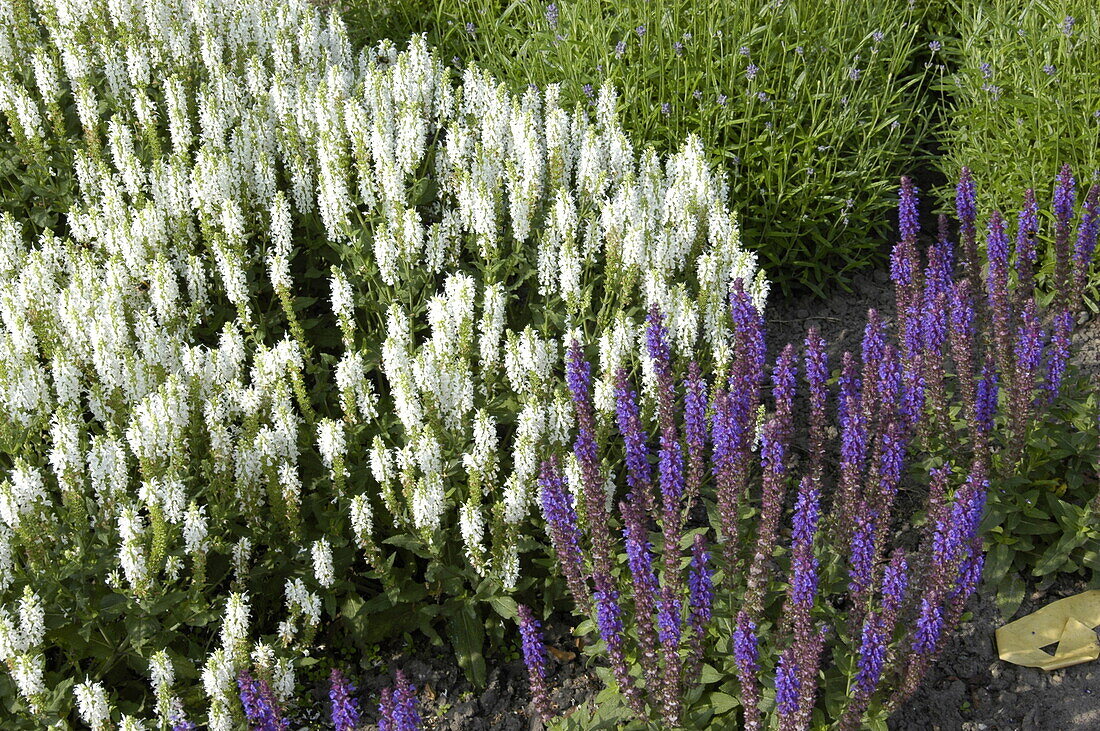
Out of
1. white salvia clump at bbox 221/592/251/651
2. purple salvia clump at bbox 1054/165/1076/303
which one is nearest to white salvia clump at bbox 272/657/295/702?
white salvia clump at bbox 221/592/251/651

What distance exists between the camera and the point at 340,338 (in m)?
4.84

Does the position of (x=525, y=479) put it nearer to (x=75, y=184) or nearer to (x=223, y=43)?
(x=75, y=184)

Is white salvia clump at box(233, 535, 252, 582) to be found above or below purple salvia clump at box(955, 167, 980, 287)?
below

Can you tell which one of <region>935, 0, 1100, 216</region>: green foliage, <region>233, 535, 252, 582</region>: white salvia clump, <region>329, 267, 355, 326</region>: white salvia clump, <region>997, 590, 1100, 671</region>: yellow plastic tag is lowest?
<region>997, 590, 1100, 671</region>: yellow plastic tag

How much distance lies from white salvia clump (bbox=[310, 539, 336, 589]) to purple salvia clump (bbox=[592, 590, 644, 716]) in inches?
38.5

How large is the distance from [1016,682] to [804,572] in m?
1.40

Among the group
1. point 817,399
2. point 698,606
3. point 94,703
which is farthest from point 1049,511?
point 94,703

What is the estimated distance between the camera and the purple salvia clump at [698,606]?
310 centimetres

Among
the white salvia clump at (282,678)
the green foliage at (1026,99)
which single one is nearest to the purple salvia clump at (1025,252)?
the green foliage at (1026,99)

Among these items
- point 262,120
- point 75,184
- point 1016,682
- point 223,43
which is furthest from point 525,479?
point 223,43

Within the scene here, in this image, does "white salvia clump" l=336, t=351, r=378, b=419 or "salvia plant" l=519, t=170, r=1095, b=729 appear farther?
"white salvia clump" l=336, t=351, r=378, b=419

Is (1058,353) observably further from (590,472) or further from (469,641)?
(469,641)

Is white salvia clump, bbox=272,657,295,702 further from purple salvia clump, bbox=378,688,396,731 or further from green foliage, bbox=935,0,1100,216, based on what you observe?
green foliage, bbox=935,0,1100,216

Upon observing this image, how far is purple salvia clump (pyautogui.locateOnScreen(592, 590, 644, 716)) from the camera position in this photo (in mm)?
3059
